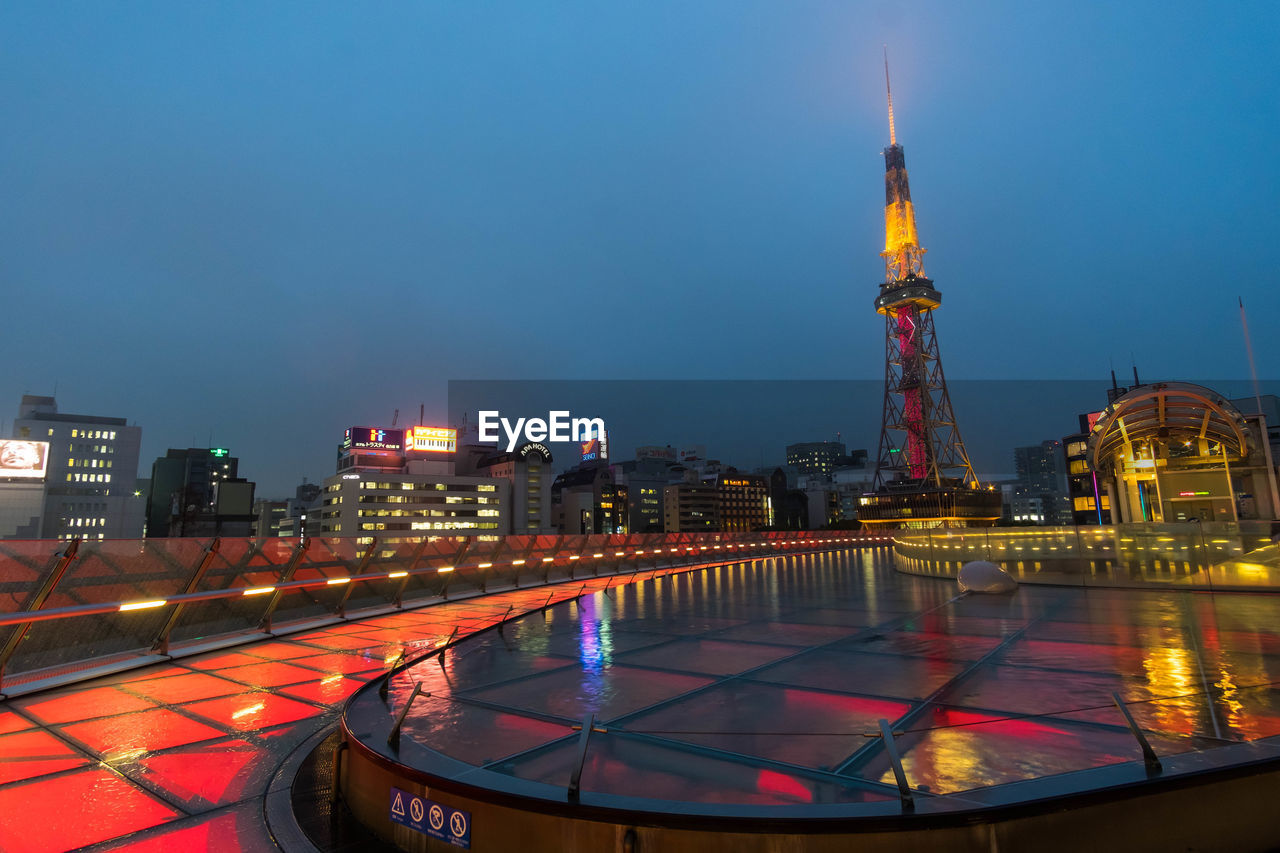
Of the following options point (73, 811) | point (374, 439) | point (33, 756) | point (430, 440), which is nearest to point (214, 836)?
point (73, 811)

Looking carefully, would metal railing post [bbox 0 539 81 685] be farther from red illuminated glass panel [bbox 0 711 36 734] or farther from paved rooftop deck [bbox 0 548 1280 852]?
red illuminated glass panel [bbox 0 711 36 734]

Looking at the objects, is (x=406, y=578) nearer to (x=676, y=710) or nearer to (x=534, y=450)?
(x=676, y=710)

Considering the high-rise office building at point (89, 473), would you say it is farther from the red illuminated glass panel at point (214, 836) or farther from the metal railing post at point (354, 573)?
the red illuminated glass panel at point (214, 836)

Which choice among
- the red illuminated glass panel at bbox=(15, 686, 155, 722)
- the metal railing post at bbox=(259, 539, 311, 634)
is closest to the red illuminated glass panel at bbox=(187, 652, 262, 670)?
the red illuminated glass panel at bbox=(15, 686, 155, 722)

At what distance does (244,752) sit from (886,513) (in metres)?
146

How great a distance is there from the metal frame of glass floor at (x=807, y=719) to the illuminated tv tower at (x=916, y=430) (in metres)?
136

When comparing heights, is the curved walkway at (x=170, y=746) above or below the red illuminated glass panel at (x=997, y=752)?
below

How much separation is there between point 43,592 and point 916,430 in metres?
150

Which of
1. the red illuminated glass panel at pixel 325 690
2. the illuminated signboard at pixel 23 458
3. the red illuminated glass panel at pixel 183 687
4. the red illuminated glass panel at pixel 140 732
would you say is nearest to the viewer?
the red illuminated glass panel at pixel 140 732

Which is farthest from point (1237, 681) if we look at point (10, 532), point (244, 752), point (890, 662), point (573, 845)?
point (10, 532)

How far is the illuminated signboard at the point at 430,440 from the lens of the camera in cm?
15362

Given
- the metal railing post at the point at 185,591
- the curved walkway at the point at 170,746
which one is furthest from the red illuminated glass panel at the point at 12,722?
the metal railing post at the point at 185,591

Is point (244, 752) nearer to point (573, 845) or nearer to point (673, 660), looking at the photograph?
point (573, 845)

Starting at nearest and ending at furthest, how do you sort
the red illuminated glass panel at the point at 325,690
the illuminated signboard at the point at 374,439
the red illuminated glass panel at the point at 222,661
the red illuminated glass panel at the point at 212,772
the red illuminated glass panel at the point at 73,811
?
the red illuminated glass panel at the point at 73,811, the red illuminated glass panel at the point at 212,772, the red illuminated glass panel at the point at 325,690, the red illuminated glass panel at the point at 222,661, the illuminated signboard at the point at 374,439
